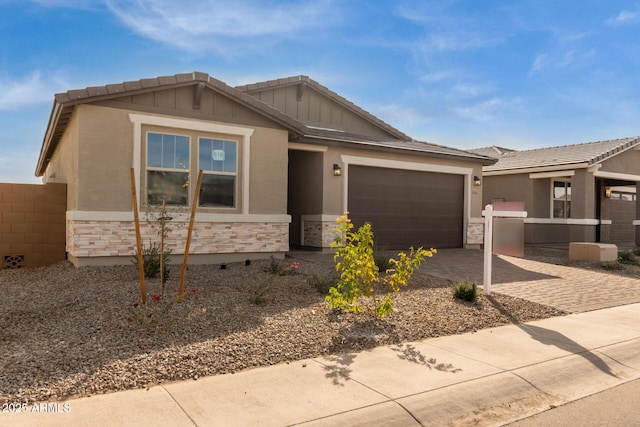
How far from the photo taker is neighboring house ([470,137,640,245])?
1808 centimetres

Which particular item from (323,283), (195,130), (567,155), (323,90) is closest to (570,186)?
(567,155)

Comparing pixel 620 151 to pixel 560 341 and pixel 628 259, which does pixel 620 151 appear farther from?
pixel 560 341

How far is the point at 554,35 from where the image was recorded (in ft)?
40.8

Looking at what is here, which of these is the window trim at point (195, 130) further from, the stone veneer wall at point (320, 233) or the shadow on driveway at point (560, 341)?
the shadow on driveway at point (560, 341)

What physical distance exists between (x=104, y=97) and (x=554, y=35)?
1129 cm

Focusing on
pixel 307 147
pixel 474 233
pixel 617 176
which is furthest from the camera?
pixel 617 176

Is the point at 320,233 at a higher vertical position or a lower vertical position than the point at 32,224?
lower

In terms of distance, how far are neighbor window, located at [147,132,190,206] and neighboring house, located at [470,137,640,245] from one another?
47.9ft

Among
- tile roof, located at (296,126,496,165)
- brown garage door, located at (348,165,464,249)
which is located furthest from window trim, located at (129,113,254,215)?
brown garage door, located at (348,165,464,249)

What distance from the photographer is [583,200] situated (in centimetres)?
1788

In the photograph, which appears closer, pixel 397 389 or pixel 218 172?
pixel 397 389

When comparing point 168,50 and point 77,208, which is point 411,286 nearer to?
point 77,208

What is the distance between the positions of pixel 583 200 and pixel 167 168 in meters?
15.4

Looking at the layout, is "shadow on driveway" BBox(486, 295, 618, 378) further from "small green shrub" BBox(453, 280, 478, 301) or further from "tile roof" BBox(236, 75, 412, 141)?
"tile roof" BBox(236, 75, 412, 141)
